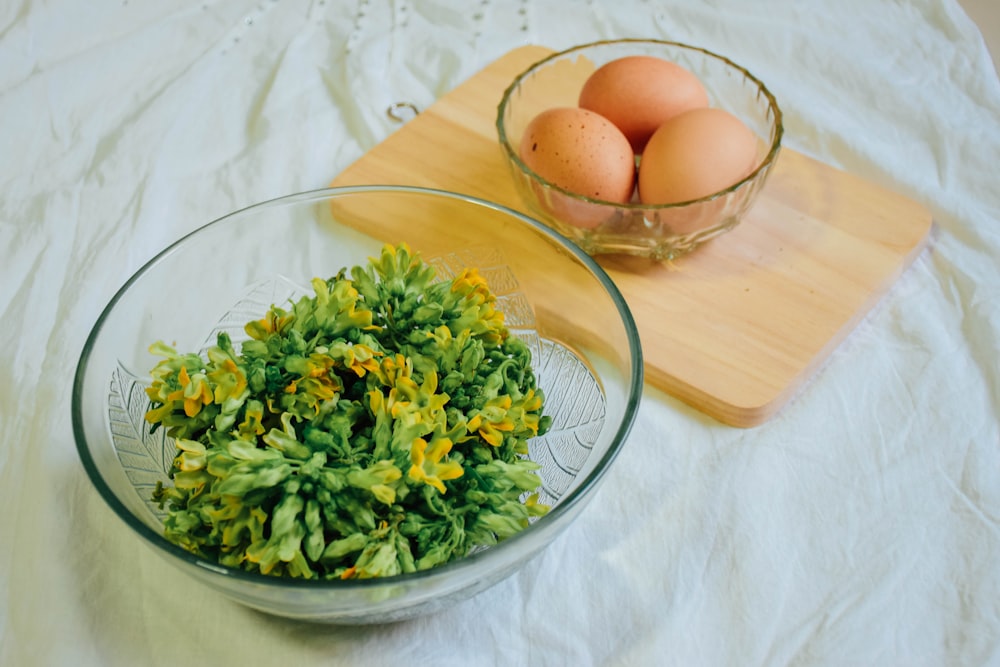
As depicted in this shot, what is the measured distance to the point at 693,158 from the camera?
2.70ft

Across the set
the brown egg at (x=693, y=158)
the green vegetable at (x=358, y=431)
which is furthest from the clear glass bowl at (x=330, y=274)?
the brown egg at (x=693, y=158)

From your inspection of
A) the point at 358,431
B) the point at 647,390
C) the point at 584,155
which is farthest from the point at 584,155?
the point at 358,431

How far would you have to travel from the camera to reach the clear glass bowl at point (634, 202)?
82 centimetres

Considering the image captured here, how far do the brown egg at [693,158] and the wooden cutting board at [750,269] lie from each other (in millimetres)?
82

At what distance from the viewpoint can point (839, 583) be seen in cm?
67

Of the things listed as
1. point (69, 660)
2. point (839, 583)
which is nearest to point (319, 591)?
point (69, 660)

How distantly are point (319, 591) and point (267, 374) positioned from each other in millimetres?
158

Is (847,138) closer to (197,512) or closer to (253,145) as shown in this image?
(253,145)

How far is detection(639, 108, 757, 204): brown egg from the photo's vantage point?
82cm

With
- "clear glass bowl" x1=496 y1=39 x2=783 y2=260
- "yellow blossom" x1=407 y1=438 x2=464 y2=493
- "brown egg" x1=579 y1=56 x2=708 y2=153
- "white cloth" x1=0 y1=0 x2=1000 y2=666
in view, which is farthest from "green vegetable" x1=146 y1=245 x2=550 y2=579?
"brown egg" x1=579 y1=56 x2=708 y2=153

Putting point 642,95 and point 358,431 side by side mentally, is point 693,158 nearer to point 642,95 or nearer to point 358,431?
point 642,95

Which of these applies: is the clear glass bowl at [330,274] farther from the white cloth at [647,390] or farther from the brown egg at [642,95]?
the brown egg at [642,95]

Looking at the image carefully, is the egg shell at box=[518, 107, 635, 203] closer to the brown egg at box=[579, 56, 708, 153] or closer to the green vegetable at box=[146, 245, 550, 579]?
the brown egg at box=[579, 56, 708, 153]

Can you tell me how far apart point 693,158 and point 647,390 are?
0.69ft
